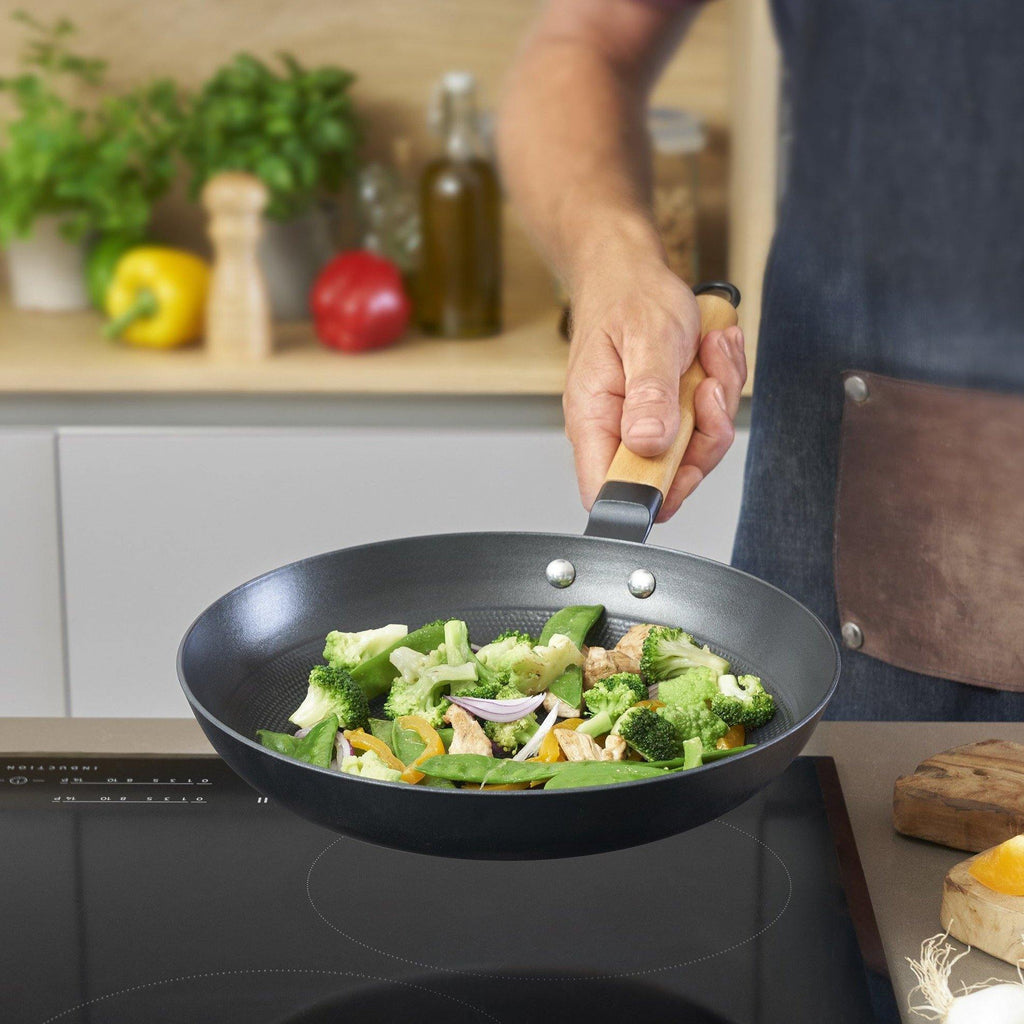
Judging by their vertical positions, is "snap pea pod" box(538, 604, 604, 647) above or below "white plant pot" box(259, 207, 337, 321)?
below

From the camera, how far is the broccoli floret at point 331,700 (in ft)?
2.50

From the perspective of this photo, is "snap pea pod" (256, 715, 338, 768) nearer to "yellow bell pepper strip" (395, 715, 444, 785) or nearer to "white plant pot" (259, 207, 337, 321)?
"yellow bell pepper strip" (395, 715, 444, 785)

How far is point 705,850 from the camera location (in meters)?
0.76

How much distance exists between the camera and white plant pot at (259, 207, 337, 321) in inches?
76.5

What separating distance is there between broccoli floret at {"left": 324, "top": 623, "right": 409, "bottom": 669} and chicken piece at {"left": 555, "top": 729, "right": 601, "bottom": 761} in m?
0.13

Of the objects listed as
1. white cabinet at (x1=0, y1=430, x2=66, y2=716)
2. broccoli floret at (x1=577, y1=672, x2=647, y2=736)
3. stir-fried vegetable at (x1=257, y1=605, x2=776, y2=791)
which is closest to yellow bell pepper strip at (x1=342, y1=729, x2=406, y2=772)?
stir-fried vegetable at (x1=257, y1=605, x2=776, y2=791)

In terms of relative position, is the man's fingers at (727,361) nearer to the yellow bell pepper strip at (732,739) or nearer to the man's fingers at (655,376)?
the man's fingers at (655,376)

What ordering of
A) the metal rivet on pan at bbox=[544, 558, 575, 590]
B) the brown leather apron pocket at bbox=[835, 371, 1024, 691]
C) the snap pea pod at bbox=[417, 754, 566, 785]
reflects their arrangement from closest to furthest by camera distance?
1. the snap pea pod at bbox=[417, 754, 566, 785]
2. the metal rivet on pan at bbox=[544, 558, 575, 590]
3. the brown leather apron pocket at bbox=[835, 371, 1024, 691]

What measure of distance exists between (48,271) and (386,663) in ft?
4.58

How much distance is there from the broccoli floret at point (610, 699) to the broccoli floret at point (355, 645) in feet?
0.41

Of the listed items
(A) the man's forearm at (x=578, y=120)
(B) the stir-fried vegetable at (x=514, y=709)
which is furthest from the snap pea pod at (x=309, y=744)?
(A) the man's forearm at (x=578, y=120)

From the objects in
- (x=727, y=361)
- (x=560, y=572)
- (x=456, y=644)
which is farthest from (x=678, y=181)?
(x=456, y=644)

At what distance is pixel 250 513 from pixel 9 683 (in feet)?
1.26

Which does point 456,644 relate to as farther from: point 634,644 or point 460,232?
point 460,232
